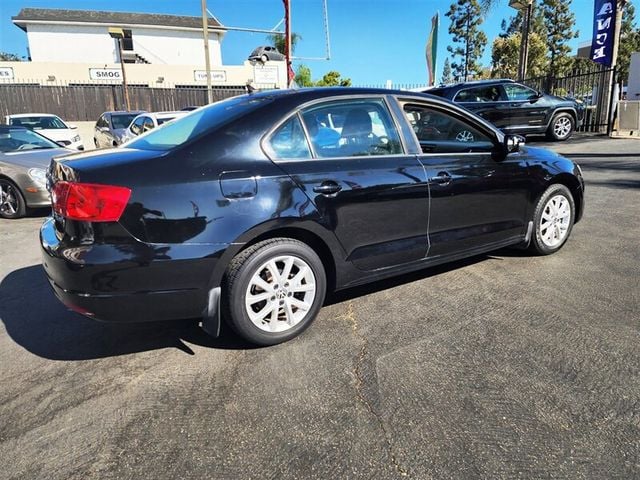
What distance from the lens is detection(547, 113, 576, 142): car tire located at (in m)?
14.0

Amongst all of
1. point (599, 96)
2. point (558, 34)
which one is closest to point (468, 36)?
point (558, 34)

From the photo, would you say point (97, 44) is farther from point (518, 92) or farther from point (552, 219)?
point (552, 219)

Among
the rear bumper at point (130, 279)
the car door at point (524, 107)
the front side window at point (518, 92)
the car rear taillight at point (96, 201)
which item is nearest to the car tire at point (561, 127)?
the car door at point (524, 107)

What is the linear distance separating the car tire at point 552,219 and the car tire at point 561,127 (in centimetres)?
1032

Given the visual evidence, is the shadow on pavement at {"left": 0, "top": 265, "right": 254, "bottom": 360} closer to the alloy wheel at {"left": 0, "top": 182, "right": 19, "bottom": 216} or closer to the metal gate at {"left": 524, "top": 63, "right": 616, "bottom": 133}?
the alloy wheel at {"left": 0, "top": 182, "right": 19, "bottom": 216}

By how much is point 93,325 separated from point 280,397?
1.76 metres

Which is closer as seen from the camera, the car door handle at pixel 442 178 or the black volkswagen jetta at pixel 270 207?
the black volkswagen jetta at pixel 270 207

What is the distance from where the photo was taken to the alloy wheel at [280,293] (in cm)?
308

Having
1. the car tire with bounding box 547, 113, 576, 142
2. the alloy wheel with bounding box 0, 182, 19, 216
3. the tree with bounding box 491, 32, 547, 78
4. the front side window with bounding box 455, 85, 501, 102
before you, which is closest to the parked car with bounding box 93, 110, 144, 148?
the alloy wheel with bounding box 0, 182, 19, 216

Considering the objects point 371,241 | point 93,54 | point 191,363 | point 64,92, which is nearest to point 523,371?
point 371,241

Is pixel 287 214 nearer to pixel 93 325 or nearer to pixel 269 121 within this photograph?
pixel 269 121

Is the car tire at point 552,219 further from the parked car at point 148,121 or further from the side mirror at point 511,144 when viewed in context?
the parked car at point 148,121

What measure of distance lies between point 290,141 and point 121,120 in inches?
531

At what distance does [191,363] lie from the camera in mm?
3045
